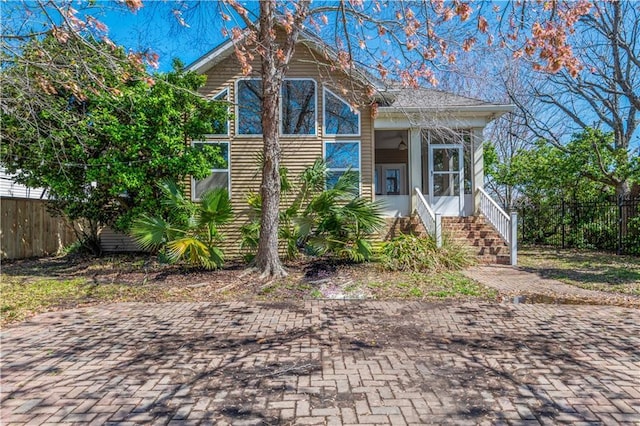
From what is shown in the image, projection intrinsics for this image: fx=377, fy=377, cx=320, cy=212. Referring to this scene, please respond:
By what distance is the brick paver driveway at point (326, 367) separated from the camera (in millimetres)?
2877

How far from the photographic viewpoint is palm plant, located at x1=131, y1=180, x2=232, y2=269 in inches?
314

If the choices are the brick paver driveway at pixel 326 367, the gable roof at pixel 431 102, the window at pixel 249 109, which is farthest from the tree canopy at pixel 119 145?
the gable roof at pixel 431 102

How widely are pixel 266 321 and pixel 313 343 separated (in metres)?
1.11

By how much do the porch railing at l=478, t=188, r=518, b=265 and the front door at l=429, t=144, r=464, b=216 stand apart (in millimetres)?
792

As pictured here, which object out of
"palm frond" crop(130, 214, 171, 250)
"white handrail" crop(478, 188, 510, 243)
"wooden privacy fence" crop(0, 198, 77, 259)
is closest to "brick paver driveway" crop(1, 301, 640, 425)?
"palm frond" crop(130, 214, 171, 250)

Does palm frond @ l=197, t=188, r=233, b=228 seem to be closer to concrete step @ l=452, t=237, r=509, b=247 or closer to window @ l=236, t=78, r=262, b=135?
window @ l=236, t=78, r=262, b=135

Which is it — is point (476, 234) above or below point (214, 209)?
below

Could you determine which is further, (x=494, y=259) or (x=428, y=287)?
(x=494, y=259)

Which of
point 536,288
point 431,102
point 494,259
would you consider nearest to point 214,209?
point 536,288

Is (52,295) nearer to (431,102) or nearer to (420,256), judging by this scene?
(420,256)

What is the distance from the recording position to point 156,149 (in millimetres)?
8508

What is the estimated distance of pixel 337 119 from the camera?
11.1 meters

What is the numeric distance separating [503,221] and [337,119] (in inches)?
215

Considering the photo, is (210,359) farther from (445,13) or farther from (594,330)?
(445,13)
